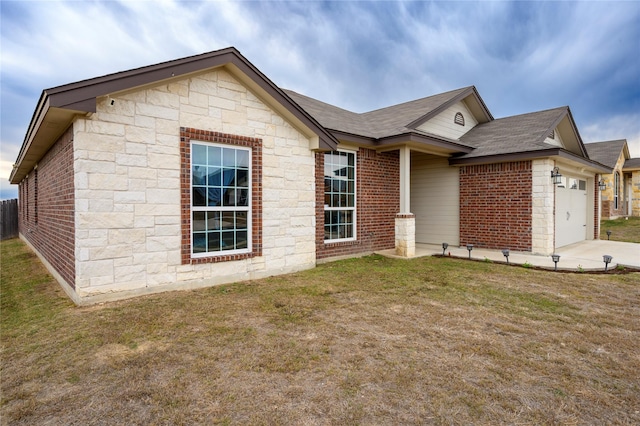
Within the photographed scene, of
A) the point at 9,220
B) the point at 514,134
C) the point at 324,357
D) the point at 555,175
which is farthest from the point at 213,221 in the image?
the point at 9,220

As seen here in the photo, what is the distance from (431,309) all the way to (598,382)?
2196 mm

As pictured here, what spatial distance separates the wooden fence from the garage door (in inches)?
1047

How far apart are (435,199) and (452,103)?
3489 millimetres

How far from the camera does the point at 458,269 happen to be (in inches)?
314

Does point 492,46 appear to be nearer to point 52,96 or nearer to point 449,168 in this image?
point 449,168

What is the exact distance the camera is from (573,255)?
9859mm

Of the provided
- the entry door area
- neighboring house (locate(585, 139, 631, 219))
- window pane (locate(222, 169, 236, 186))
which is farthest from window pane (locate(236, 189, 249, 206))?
neighboring house (locate(585, 139, 631, 219))

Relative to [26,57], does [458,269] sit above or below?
below

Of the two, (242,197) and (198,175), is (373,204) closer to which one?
(242,197)

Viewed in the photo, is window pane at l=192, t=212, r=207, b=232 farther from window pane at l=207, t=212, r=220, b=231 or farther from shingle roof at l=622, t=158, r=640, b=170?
shingle roof at l=622, t=158, r=640, b=170

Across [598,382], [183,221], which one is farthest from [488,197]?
[183,221]

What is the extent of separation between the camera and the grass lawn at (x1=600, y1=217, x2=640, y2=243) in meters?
14.3

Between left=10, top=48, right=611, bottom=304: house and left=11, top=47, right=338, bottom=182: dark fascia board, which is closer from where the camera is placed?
left=11, top=47, right=338, bottom=182: dark fascia board

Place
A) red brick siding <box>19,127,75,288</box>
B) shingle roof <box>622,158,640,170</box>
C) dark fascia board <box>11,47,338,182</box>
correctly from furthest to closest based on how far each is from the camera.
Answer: shingle roof <box>622,158,640,170</box> → red brick siding <box>19,127,75,288</box> → dark fascia board <box>11,47,338,182</box>
